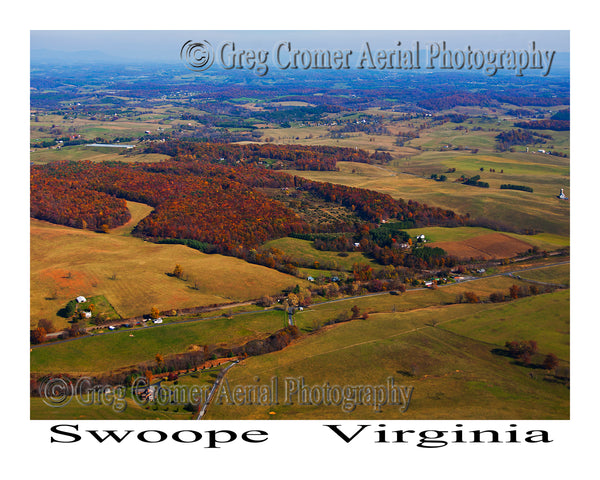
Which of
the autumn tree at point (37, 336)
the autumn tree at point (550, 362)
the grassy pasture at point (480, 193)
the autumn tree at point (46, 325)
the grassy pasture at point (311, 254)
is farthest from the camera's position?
the grassy pasture at point (480, 193)

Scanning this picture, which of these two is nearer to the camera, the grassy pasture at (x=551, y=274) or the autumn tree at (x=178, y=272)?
the grassy pasture at (x=551, y=274)

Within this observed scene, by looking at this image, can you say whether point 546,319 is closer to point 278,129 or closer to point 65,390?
point 65,390

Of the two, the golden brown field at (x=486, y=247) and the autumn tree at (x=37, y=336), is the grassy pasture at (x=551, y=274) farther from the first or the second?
the autumn tree at (x=37, y=336)

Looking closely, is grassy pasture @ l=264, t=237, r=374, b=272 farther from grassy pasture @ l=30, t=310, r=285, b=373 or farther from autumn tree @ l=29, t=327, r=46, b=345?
autumn tree @ l=29, t=327, r=46, b=345

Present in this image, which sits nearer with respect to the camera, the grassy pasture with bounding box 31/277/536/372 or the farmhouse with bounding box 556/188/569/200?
the grassy pasture with bounding box 31/277/536/372

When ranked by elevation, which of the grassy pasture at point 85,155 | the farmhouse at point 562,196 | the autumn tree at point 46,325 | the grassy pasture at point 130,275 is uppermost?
the grassy pasture at point 85,155

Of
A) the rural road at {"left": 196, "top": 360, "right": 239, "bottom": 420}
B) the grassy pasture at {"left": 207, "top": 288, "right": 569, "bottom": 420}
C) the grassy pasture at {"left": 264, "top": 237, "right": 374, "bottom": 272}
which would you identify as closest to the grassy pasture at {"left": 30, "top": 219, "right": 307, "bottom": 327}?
the grassy pasture at {"left": 264, "top": 237, "right": 374, "bottom": 272}

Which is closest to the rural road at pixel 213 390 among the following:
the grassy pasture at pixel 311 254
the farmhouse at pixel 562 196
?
the grassy pasture at pixel 311 254

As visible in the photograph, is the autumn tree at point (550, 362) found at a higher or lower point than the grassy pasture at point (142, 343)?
higher
